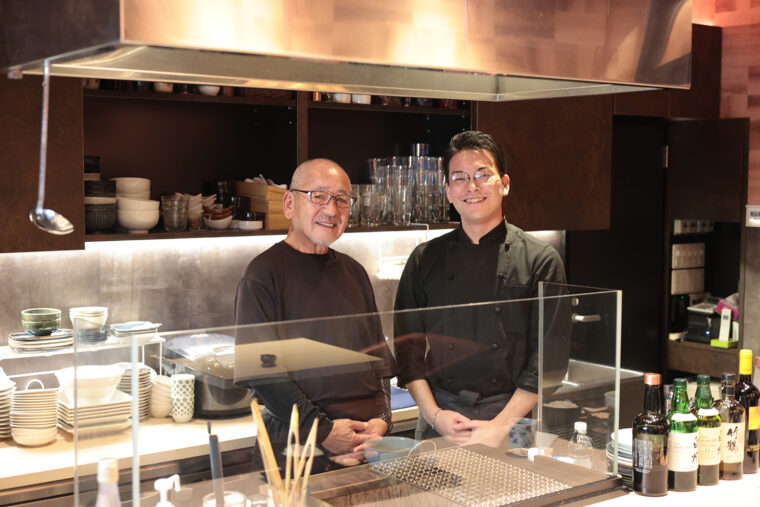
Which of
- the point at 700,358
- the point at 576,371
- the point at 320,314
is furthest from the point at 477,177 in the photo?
the point at 700,358

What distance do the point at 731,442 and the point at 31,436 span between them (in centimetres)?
210

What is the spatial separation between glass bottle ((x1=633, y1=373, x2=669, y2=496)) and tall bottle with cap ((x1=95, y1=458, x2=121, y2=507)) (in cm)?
115

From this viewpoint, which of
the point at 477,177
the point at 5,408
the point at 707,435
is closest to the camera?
the point at 707,435

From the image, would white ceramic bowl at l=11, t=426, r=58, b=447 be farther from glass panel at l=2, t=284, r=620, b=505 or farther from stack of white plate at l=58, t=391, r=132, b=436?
stack of white plate at l=58, t=391, r=132, b=436

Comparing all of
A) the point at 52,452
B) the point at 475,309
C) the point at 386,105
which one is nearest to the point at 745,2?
the point at 386,105

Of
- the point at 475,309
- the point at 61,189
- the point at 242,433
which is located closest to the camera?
the point at 242,433

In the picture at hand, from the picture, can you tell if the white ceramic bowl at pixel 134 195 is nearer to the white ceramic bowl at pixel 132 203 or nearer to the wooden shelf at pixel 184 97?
the white ceramic bowl at pixel 132 203

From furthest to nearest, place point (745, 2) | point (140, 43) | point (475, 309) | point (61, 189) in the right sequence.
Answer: point (745, 2) → point (61, 189) → point (475, 309) → point (140, 43)

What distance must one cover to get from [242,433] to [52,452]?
4.93ft

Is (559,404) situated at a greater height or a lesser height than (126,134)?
lesser

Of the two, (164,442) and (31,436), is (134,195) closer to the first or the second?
(31,436)

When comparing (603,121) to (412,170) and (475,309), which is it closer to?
(412,170)

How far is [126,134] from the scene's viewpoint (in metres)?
3.42

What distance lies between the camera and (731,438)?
6.80 ft
